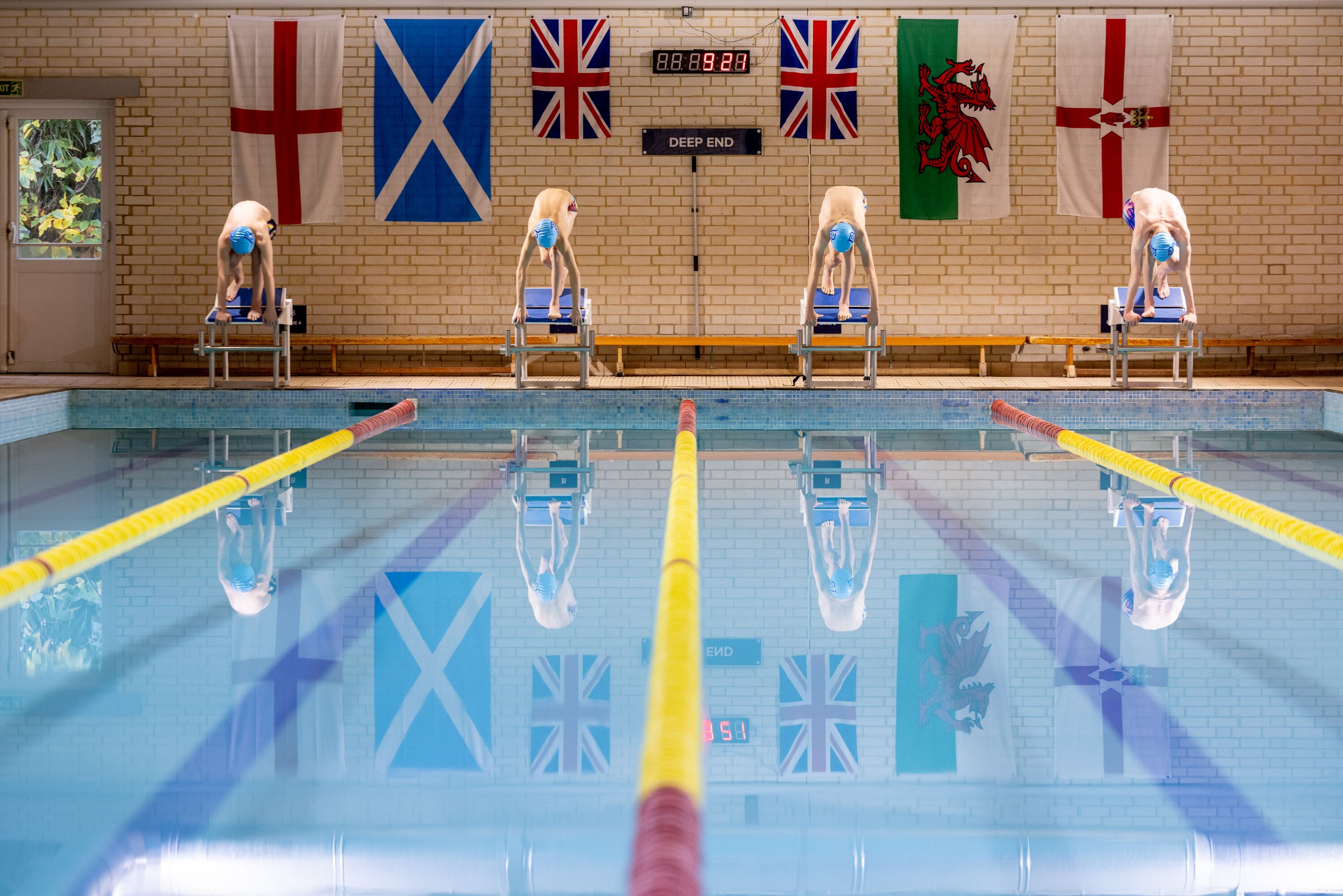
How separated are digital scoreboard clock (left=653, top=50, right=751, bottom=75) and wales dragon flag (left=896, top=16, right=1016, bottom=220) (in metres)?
1.41

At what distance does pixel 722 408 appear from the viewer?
9.02 meters

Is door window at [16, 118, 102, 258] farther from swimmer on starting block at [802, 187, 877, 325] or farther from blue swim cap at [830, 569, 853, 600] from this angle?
blue swim cap at [830, 569, 853, 600]

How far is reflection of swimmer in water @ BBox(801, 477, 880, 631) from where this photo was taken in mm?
3486

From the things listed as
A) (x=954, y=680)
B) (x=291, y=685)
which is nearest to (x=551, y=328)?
(x=291, y=685)

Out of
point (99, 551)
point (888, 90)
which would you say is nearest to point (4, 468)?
point (99, 551)

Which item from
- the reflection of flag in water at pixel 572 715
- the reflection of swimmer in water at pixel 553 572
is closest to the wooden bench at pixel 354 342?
the reflection of swimmer in water at pixel 553 572

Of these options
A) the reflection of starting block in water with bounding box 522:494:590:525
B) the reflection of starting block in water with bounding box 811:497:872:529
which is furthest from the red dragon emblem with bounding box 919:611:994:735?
the reflection of starting block in water with bounding box 522:494:590:525

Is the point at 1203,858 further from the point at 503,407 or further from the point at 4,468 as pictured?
the point at 503,407

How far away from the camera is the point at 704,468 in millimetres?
6422

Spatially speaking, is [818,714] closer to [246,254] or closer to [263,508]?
[263,508]

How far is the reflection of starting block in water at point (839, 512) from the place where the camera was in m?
4.89

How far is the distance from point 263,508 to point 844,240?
4.78 m

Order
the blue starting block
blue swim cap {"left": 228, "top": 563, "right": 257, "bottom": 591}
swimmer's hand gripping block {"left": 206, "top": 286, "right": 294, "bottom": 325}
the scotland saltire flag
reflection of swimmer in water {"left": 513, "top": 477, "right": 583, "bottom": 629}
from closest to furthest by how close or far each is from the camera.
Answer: reflection of swimmer in water {"left": 513, "top": 477, "right": 583, "bottom": 629} < blue swim cap {"left": 228, "top": 563, "right": 257, "bottom": 591} < the blue starting block < swimmer's hand gripping block {"left": 206, "top": 286, "right": 294, "bottom": 325} < the scotland saltire flag

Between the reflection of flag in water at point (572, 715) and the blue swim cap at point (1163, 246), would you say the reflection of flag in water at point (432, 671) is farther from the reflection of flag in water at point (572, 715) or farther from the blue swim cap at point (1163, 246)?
the blue swim cap at point (1163, 246)
